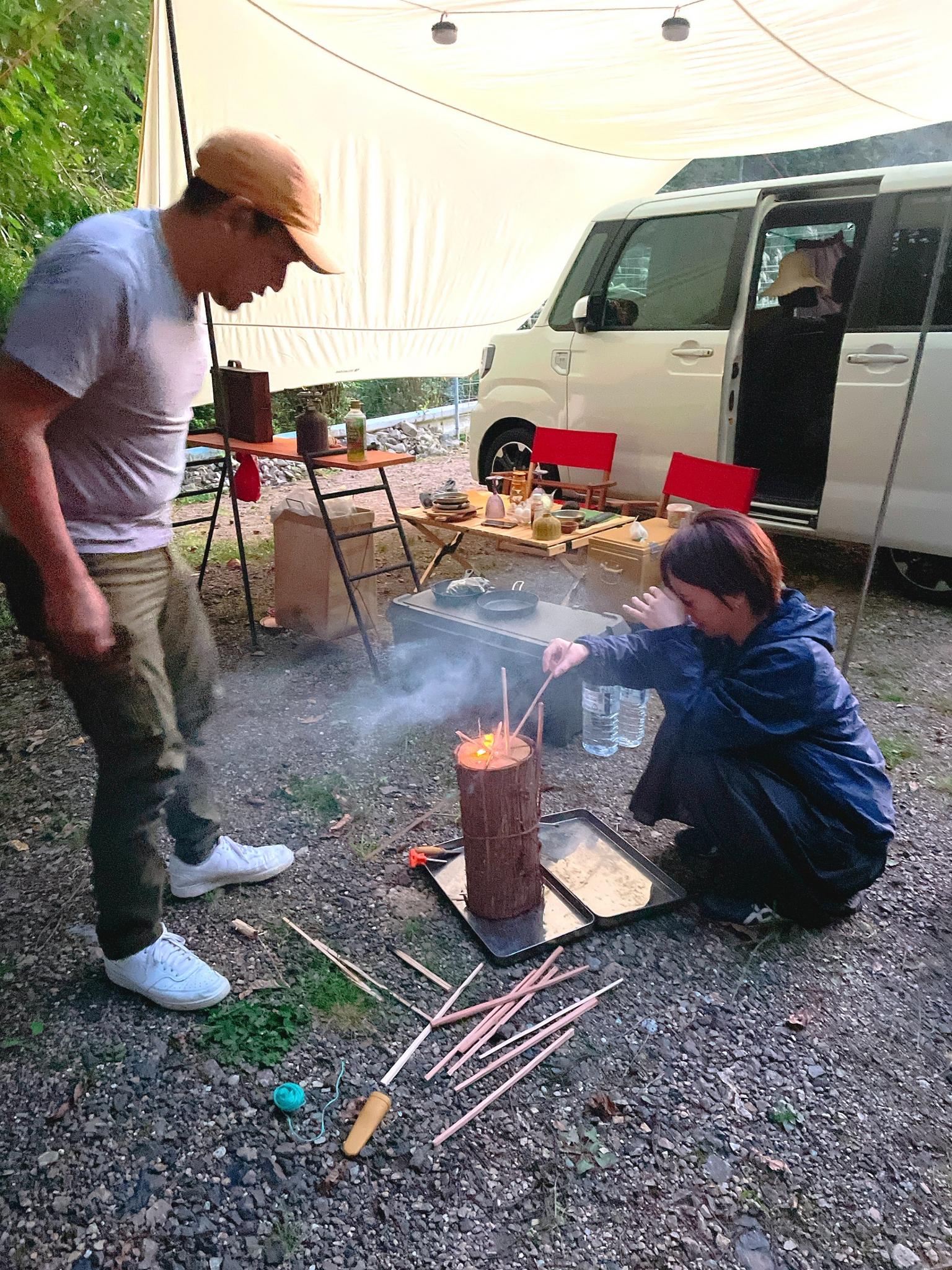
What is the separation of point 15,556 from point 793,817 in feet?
6.85

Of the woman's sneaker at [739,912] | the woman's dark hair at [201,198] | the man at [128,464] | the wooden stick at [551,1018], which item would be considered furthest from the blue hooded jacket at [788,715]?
the woman's dark hair at [201,198]

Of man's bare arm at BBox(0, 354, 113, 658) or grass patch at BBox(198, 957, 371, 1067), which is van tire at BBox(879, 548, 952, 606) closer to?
grass patch at BBox(198, 957, 371, 1067)

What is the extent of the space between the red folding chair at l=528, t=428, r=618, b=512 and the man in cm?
361

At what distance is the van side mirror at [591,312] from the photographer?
5594 mm

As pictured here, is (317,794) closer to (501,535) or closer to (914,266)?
(501,535)

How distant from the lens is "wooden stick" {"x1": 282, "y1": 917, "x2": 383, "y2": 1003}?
227 cm

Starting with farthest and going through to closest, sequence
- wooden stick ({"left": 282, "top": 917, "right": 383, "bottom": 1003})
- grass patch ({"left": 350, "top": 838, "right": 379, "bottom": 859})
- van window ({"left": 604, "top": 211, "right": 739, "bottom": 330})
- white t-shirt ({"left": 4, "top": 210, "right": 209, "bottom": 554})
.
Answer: van window ({"left": 604, "top": 211, "right": 739, "bottom": 330})
grass patch ({"left": 350, "top": 838, "right": 379, "bottom": 859})
wooden stick ({"left": 282, "top": 917, "right": 383, "bottom": 1003})
white t-shirt ({"left": 4, "top": 210, "right": 209, "bottom": 554})

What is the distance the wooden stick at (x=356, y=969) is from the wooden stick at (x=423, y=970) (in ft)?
→ 0.31

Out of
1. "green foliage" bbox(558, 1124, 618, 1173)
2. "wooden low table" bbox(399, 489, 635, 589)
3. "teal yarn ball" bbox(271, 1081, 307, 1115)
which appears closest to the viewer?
"green foliage" bbox(558, 1124, 618, 1173)

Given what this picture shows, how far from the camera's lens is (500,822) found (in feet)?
7.73

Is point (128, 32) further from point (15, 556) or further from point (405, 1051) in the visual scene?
point (405, 1051)

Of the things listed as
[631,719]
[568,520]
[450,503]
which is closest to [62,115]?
[450,503]

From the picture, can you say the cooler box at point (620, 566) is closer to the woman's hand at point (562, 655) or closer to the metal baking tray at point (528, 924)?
the woman's hand at point (562, 655)

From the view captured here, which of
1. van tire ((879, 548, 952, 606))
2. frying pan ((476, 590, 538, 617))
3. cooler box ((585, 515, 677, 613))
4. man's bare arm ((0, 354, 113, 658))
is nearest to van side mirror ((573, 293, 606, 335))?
cooler box ((585, 515, 677, 613))
